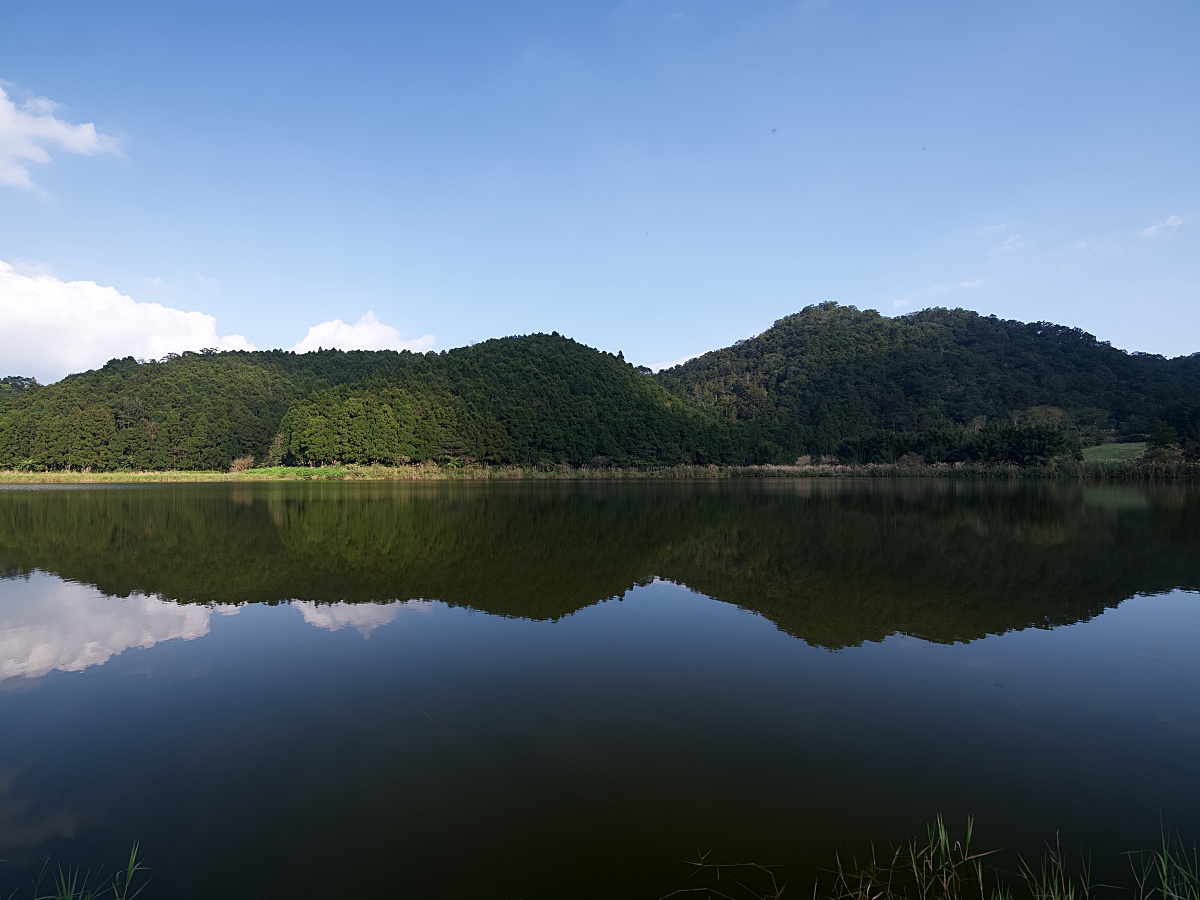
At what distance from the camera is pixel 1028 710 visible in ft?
18.2

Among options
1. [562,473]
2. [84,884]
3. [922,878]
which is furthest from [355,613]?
[562,473]

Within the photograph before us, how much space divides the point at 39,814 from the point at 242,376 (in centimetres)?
10048

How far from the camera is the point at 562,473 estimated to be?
65.5 meters

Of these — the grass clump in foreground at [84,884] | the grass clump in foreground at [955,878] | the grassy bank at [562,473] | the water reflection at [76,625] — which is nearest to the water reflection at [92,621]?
the water reflection at [76,625]

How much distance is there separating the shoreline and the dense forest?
2046 millimetres

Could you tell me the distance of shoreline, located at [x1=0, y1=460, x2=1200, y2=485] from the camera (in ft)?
174

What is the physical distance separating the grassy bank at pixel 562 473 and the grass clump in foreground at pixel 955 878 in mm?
56722

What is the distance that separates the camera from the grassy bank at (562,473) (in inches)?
2055

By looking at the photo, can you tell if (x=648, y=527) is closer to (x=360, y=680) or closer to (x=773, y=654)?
(x=773, y=654)

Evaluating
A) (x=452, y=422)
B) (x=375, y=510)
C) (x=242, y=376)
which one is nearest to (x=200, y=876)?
(x=375, y=510)

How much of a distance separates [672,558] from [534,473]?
51.4m

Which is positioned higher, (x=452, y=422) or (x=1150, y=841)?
(x=452, y=422)

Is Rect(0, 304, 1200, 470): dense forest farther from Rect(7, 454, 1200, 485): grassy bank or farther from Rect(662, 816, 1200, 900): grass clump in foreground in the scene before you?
Rect(662, 816, 1200, 900): grass clump in foreground

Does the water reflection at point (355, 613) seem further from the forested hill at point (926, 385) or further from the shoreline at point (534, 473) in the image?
the forested hill at point (926, 385)
